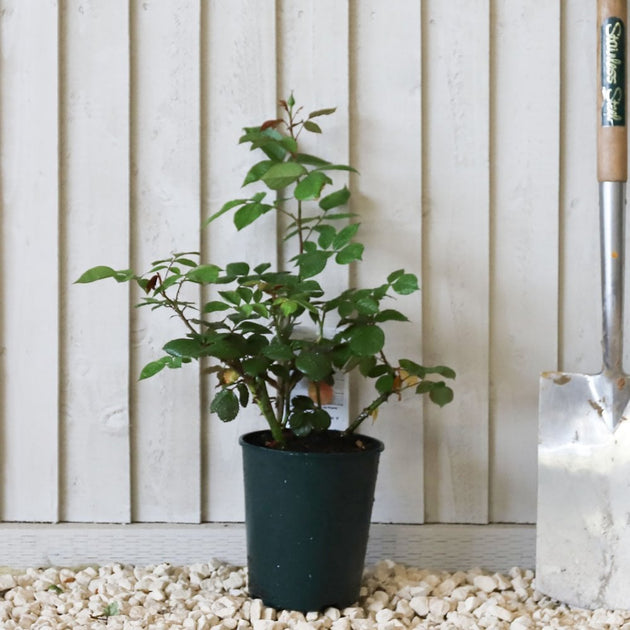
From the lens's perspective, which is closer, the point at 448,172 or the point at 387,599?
the point at 387,599

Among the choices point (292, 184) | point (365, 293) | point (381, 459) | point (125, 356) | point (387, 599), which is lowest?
point (387, 599)

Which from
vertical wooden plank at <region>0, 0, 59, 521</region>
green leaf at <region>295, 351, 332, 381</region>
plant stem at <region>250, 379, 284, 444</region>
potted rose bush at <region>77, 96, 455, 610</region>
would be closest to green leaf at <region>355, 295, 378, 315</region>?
potted rose bush at <region>77, 96, 455, 610</region>

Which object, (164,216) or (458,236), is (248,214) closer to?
(164,216)

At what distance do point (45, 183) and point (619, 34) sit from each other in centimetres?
111

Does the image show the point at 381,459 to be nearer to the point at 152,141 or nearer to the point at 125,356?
the point at 125,356

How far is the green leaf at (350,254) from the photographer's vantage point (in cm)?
145

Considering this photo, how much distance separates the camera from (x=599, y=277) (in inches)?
66.6

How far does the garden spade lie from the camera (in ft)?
4.92

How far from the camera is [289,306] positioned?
53.1 inches

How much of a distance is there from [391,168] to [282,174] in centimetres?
26

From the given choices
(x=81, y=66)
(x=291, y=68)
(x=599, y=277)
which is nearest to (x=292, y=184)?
(x=291, y=68)

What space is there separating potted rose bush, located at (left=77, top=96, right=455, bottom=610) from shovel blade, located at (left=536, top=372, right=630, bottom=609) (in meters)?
0.22

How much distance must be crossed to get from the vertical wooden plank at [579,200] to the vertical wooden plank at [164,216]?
719 mm

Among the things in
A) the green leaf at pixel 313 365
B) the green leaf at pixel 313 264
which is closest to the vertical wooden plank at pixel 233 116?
the green leaf at pixel 313 264
